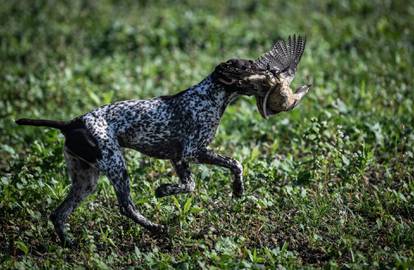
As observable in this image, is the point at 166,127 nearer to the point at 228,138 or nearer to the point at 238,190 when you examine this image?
the point at 238,190

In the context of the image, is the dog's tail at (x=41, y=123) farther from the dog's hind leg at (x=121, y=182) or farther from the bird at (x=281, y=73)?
the bird at (x=281, y=73)

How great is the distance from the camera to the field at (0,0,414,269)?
737cm

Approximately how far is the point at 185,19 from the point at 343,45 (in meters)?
3.01

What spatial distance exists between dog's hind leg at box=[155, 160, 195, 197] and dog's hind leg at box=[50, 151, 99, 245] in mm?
670

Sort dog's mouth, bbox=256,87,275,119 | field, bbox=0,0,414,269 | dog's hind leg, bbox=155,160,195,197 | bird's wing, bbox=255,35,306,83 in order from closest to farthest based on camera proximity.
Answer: field, bbox=0,0,414,269 → dog's hind leg, bbox=155,160,195,197 → dog's mouth, bbox=256,87,275,119 → bird's wing, bbox=255,35,306,83

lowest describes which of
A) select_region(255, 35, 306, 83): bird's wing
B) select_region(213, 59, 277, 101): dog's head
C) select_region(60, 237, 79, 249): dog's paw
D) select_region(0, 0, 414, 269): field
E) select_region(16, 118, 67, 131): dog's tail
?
select_region(60, 237, 79, 249): dog's paw

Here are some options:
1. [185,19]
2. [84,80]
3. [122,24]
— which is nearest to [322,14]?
[185,19]

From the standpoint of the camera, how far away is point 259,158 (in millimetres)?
9484

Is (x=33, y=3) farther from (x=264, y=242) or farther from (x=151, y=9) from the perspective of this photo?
(x=264, y=242)

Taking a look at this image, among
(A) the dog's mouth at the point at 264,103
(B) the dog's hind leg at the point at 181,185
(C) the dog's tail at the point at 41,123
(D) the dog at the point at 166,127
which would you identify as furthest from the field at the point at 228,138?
(C) the dog's tail at the point at 41,123

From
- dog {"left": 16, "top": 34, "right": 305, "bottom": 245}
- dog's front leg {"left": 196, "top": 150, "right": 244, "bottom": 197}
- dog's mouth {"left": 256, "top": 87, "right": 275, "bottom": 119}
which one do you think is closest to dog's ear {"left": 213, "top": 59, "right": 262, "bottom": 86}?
dog {"left": 16, "top": 34, "right": 305, "bottom": 245}

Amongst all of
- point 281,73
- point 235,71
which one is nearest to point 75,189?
point 235,71

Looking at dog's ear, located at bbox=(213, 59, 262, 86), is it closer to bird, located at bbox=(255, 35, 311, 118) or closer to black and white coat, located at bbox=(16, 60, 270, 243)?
black and white coat, located at bbox=(16, 60, 270, 243)

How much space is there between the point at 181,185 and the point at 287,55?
5.56 ft
